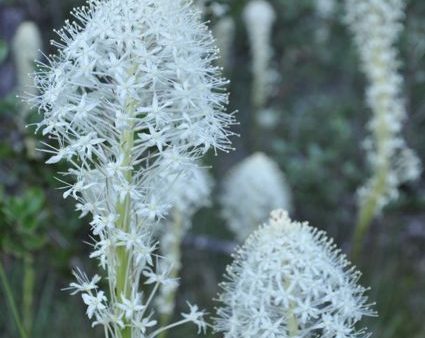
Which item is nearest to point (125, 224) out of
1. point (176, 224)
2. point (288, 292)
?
point (288, 292)

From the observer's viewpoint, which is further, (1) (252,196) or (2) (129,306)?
(1) (252,196)

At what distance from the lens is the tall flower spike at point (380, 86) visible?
16.9ft

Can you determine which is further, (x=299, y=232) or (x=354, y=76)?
(x=354, y=76)

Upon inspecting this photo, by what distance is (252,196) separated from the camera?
207 inches

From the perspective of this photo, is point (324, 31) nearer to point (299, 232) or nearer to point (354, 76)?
point (354, 76)

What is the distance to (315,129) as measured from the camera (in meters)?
6.95

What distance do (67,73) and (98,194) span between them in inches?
14.9

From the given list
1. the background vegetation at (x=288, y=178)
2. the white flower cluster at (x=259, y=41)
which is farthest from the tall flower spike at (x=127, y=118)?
the white flower cluster at (x=259, y=41)

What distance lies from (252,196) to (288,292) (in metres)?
2.71

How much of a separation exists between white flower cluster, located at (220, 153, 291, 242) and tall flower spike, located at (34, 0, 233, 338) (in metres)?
2.70

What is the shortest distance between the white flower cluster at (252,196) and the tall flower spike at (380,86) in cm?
58

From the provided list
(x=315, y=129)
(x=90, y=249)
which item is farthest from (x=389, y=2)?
(x=90, y=249)

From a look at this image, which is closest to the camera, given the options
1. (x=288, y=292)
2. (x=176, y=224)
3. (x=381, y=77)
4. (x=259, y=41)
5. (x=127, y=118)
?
(x=127, y=118)

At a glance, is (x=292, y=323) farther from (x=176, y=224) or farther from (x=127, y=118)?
(x=176, y=224)
